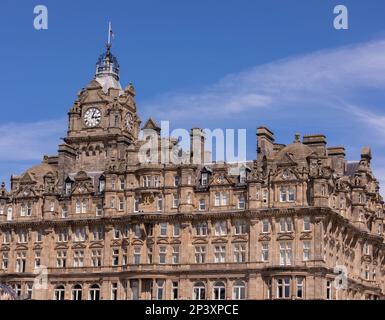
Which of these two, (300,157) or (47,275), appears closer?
(300,157)

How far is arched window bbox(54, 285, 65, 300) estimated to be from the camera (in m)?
98.4

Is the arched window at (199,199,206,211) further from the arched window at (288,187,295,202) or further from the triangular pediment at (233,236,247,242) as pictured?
the arched window at (288,187,295,202)

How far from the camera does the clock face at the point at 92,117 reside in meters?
116

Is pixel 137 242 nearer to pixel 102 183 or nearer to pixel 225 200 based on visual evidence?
pixel 102 183

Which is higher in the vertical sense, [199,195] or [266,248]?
[199,195]

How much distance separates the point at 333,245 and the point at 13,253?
4009 centimetres

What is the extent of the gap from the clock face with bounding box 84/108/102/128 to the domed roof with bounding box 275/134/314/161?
Answer: 107 feet

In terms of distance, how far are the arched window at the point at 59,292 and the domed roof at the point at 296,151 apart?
99.9 ft

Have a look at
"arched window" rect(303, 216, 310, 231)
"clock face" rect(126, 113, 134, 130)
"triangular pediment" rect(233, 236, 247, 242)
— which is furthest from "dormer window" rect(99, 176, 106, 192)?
"arched window" rect(303, 216, 310, 231)

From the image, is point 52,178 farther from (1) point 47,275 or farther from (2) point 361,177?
(2) point 361,177

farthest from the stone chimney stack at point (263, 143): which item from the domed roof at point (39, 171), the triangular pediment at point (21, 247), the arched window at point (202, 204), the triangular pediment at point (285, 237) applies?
the triangular pediment at point (21, 247)

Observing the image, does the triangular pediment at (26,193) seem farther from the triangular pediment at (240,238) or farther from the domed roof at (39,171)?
the triangular pediment at (240,238)

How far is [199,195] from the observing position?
311 feet
